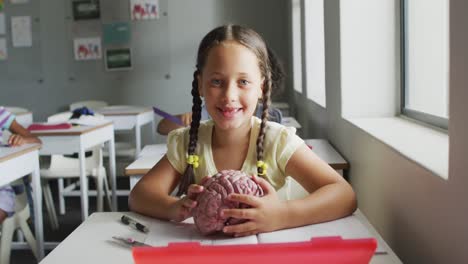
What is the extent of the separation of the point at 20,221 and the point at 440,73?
82.5 inches

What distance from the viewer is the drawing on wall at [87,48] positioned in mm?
5438

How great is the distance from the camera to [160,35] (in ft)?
17.8

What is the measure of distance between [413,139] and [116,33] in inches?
176

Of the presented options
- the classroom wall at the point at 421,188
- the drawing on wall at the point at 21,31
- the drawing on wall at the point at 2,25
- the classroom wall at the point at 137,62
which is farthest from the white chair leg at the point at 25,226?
the drawing on wall at the point at 2,25

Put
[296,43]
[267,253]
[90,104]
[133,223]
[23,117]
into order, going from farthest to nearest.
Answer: [90,104], [23,117], [296,43], [133,223], [267,253]

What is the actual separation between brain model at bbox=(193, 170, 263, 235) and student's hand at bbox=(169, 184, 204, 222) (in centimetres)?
1

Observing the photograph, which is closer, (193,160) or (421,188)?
(421,188)

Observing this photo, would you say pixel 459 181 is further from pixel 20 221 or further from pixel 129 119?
pixel 129 119

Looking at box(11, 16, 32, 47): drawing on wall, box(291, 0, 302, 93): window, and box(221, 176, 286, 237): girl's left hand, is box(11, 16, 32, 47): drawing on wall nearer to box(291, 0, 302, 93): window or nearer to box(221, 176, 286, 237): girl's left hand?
box(291, 0, 302, 93): window

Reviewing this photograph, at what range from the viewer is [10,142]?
8.64ft

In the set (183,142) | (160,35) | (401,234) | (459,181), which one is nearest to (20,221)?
(183,142)

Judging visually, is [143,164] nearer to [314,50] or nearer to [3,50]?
[314,50]

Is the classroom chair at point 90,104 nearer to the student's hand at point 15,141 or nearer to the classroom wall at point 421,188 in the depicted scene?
the student's hand at point 15,141

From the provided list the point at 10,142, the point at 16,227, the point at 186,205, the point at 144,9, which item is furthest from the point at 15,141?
the point at 144,9
